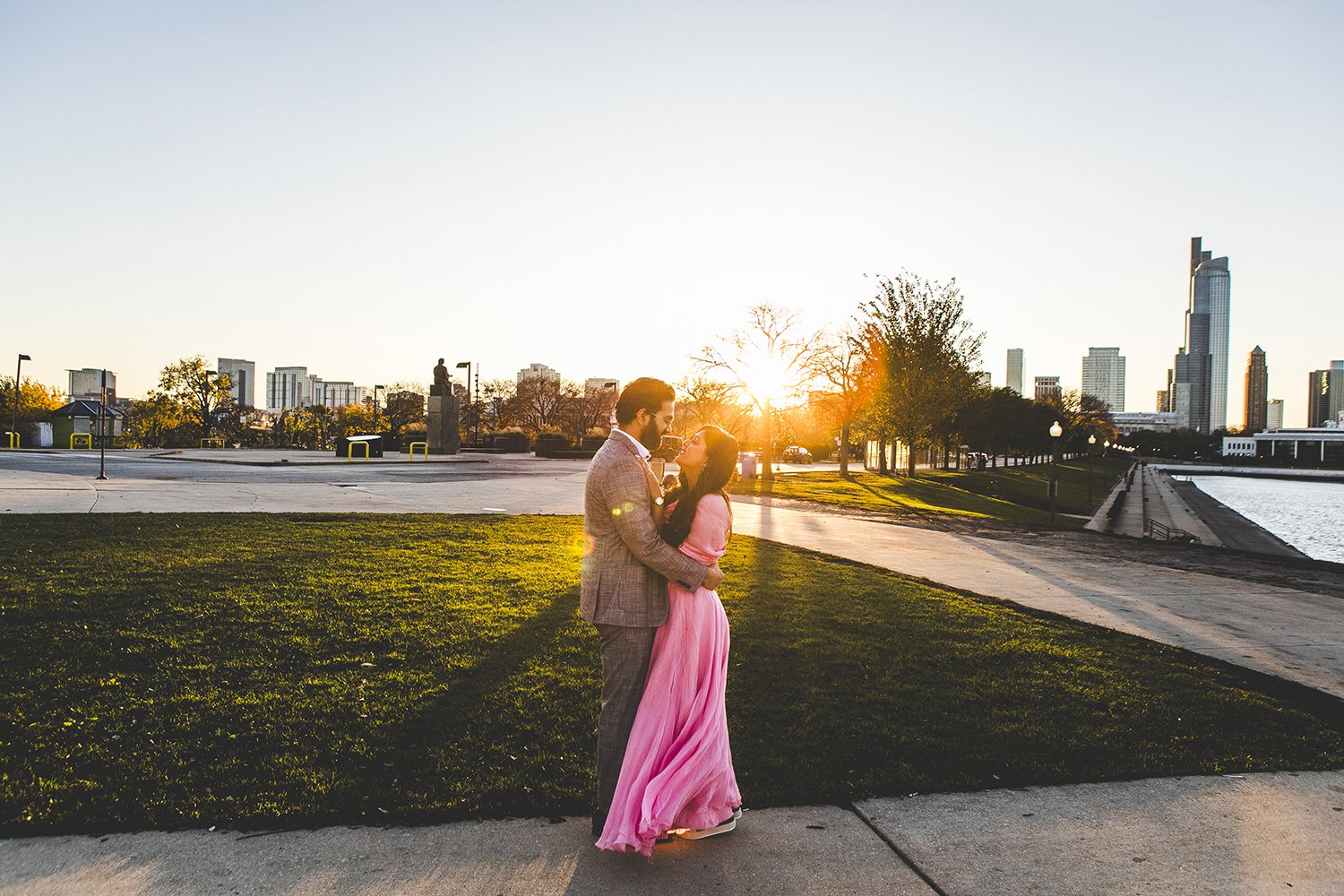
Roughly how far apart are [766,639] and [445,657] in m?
2.48

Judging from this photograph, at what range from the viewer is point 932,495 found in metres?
30.6

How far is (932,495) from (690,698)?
28860mm

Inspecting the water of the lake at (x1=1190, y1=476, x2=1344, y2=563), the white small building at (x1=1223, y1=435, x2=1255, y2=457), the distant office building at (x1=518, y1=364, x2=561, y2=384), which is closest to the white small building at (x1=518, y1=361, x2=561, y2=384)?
the distant office building at (x1=518, y1=364, x2=561, y2=384)

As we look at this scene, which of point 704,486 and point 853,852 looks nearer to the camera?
point 853,852

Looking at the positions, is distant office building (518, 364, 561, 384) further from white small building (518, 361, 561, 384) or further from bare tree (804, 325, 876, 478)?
bare tree (804, 325, 876, 478)

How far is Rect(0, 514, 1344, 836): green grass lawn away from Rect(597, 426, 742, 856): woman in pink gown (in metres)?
0.47

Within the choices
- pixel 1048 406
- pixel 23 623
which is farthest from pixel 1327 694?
pixel 1048 406

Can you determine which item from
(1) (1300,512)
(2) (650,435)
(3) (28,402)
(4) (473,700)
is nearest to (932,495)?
(4) (473,700)

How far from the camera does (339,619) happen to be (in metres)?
6.52

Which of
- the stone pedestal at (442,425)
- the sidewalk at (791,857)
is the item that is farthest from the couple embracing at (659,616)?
the stone pedestal at (442,425)

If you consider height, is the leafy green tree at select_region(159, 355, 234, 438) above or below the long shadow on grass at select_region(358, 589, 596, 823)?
above

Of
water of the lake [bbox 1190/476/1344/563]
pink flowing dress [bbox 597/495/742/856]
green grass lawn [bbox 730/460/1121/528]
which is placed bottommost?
water of the lake [bbox 1190/476/1344/563]

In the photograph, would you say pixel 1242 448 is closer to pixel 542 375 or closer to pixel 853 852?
pixel 542 375

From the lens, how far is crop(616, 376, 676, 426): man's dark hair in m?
3.41
